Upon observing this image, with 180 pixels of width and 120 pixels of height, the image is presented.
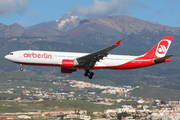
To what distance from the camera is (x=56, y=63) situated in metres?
57.6

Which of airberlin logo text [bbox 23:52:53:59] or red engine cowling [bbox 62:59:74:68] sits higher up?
airberlin logo text [bbox 23:52:53:59]

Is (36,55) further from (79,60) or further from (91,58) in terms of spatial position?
(91,58)

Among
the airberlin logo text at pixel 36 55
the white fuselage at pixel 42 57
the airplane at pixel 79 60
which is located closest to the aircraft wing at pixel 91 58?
the airplane at pixel 79 60

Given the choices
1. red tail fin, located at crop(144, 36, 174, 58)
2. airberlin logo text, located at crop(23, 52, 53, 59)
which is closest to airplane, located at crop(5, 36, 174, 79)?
airberlin logo text, located at crop(23, 52, 53, 59)

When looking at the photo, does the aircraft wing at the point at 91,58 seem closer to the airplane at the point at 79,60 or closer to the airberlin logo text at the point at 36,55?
the airplane at the point at 79,60

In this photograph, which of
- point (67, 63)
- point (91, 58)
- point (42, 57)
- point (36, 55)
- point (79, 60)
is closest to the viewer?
point (67, 63)

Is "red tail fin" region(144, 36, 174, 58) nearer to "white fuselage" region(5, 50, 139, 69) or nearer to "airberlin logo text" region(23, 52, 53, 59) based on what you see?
"white fuselage" region(5, 50, 139, 69)

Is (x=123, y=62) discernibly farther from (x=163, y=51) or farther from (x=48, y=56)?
(x=48, y=56)

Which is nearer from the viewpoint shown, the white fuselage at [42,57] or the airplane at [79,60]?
the airplane at [79,60]

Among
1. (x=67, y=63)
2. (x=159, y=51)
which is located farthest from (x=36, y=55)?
(x=159, y=51)

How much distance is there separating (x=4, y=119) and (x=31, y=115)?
84.6 ft

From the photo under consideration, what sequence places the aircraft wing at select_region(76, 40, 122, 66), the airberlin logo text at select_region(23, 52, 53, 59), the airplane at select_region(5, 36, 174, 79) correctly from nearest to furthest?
the aircraft wing at select_region(76, 40, 122, 66), the airplane at select_region(5, 36, 174, 79), the airberlin logo text at select_region(23, 52, 53, 59)

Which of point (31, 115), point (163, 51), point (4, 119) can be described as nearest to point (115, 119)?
point (31, 115)

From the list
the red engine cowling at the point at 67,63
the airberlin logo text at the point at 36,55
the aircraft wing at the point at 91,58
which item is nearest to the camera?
the aircraft wing at the point at 91,58
